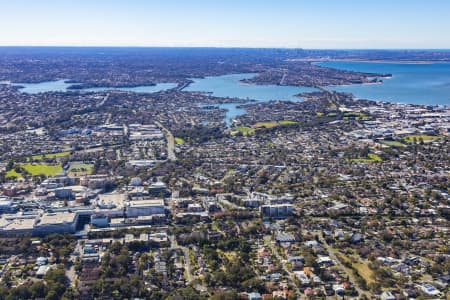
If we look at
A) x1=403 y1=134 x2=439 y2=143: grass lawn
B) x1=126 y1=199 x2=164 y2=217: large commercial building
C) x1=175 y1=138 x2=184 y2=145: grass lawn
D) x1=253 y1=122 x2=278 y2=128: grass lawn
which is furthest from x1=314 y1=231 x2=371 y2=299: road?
x1=253 y1=122 x2=278 y2=128: grass lawn

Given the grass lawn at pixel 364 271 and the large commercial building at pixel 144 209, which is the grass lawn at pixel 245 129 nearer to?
the large commercial building at pixel 144 209

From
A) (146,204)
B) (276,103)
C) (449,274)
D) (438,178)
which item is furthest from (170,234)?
(276,103)

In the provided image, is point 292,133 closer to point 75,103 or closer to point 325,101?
point 325,101

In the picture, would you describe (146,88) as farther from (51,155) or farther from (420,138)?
(420,138)

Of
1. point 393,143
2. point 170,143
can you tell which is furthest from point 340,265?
point 170,143

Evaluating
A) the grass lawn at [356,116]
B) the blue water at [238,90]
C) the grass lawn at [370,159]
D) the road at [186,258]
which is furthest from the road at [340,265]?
the blue water at [238,90]

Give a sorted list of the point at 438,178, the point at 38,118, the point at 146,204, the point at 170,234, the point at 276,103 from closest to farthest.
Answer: the point at 170,234
the point at 146,204
the point at 438,178
the point at 38,118
the point at 276,103

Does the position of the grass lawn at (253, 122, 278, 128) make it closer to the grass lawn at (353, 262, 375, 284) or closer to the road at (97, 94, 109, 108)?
the road at (97, 94, 109, 108)
